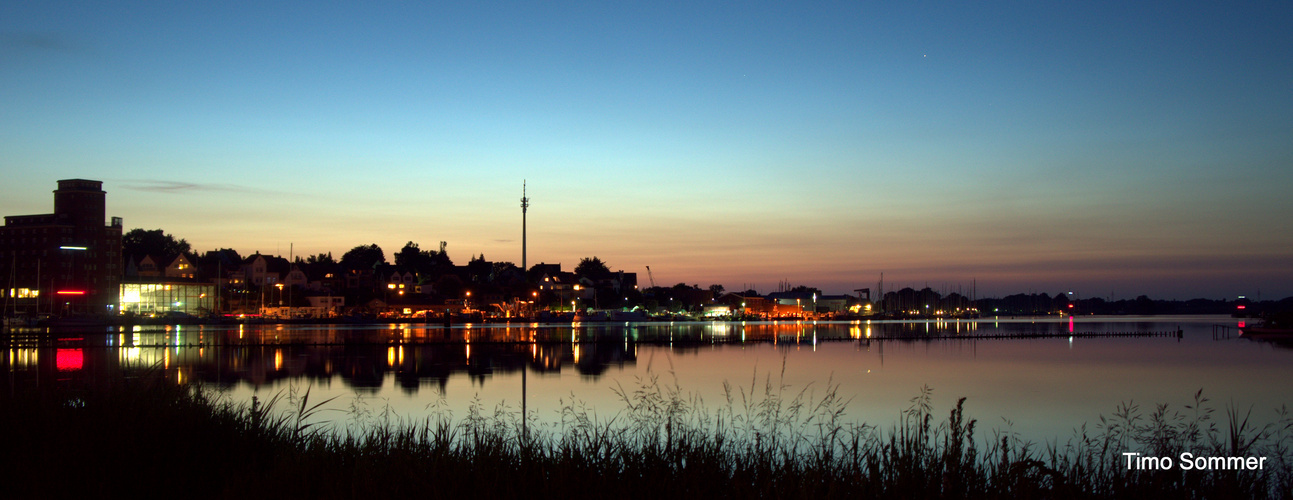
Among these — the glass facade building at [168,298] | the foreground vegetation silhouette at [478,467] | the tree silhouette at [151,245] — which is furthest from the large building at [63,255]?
the foreground vegetation silhouette at [478,467]

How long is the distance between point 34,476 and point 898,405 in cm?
2203

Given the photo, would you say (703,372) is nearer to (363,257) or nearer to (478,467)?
(478,467)

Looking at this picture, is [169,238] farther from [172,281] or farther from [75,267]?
[75,267]

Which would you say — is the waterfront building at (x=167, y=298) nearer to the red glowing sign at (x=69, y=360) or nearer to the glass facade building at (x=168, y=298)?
the glass facade building at (x=168, y=298)

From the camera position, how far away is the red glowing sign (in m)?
36.0

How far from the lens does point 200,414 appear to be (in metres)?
12.1

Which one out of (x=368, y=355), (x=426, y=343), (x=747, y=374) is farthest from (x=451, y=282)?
(x=747, y=374)

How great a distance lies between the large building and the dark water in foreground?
56.8 metres

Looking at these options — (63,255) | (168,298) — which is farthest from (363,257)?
(63,255)

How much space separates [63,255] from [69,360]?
8188 centimetres

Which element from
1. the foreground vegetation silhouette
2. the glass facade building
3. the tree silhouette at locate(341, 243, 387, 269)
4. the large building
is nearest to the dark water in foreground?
the foreground vegetation silhouette

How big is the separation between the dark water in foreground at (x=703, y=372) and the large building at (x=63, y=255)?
56.8 m

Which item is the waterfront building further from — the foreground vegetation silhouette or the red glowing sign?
the foreground vegetation silhouette

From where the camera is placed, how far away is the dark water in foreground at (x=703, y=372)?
25.9 meters
